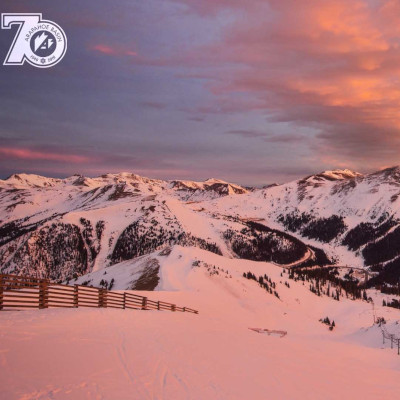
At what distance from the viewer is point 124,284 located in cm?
7075

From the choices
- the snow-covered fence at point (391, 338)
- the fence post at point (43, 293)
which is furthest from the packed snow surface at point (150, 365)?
the snow-covered fence at point (391, 338)

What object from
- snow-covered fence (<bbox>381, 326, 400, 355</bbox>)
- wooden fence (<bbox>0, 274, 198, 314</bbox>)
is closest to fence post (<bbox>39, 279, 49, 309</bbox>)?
Answer: wooden fence (<bbox>0, 274, 198, 314</bbox>)

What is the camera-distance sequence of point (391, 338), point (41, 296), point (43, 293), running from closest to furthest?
point (43, 293)
point (41, 296)
point (391, 338)

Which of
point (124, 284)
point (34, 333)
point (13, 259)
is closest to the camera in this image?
point (34, 333)

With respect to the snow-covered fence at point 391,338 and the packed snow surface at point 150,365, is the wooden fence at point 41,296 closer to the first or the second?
the packed snow surface at point 150,365

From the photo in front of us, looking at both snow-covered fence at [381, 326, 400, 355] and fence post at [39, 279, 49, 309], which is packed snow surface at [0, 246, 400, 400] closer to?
fence post at [39, 279, 49, 309]

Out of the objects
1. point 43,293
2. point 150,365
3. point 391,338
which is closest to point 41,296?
point 43,293

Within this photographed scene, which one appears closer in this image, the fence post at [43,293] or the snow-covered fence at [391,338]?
the fence post at [43,293]

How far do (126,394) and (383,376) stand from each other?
15.8 metres

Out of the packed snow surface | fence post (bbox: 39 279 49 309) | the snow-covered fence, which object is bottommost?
the snow-covered fence

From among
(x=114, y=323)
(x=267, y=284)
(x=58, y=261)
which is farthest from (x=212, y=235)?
(x=114, y=323)

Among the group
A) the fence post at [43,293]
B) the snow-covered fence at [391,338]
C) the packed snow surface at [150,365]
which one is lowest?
the snow-covered fence at [391,338]

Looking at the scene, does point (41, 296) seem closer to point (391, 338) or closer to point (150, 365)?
point (150, 365)

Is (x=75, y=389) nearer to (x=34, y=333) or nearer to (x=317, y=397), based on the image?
(x=34, y=333)
